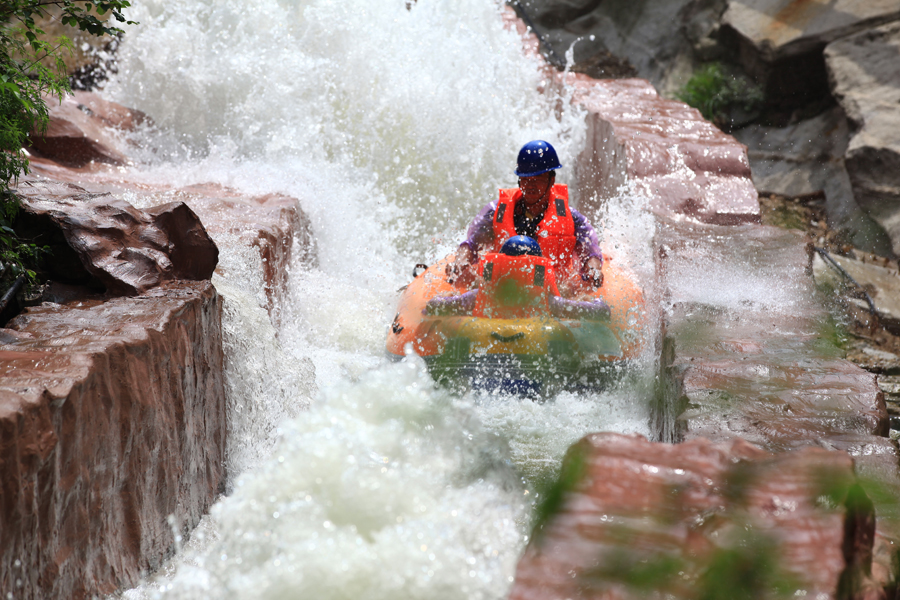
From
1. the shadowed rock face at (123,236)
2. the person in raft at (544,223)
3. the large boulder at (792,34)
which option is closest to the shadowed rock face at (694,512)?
the shadowed rock face at (123,236)

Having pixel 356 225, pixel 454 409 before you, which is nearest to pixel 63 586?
pixel 454 409

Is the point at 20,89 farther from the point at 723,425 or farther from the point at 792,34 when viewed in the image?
the point at 792,34

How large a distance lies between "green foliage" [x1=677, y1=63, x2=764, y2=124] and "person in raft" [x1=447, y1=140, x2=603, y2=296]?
603 cm

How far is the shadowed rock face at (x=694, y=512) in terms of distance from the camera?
1011 millimetres

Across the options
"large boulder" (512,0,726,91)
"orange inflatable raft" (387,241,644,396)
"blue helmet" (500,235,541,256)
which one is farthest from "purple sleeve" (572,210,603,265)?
"large boulder" (512,0,726,91)

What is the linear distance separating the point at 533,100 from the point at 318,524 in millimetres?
6089

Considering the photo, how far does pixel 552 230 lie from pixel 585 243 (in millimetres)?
229

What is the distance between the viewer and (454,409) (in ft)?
6.23

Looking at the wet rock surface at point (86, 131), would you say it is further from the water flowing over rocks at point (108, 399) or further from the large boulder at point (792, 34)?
the large boulder at point (792, 34)

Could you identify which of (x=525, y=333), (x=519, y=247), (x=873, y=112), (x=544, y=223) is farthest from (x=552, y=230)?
(x=873, y=112)

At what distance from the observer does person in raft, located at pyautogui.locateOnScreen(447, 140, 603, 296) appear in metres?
4.18

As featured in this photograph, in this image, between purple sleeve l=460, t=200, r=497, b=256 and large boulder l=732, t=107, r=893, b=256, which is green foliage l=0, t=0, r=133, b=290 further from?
large boulder l=732, t=107, r=893, b=256

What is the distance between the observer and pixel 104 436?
6.65 ft

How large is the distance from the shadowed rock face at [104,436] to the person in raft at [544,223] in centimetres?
187
